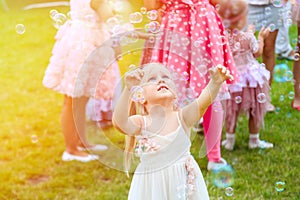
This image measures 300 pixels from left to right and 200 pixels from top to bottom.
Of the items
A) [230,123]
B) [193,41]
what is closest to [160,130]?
[193,41]

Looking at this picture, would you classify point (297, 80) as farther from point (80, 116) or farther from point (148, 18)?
point (80, 116)

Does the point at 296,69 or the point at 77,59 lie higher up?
the point at 77,59

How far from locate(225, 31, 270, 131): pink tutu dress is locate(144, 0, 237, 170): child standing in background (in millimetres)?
392

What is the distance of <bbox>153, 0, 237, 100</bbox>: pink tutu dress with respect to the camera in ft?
11.1

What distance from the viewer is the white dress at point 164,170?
2623mm

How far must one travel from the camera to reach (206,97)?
2.62 m

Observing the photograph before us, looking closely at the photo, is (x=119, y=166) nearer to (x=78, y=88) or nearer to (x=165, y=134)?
(x=165, y=134)

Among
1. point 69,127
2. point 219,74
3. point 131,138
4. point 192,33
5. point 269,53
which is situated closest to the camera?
point 219,74

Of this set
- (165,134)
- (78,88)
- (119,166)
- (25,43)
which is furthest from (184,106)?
(25,43)

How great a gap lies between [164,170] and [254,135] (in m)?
1.87

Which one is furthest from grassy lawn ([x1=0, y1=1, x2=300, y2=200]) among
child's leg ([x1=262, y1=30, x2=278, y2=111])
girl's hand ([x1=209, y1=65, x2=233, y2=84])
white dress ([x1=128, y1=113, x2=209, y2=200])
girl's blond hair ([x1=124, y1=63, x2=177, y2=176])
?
girl's hand ([x1=209, y1=65, x2=233, y2=84])

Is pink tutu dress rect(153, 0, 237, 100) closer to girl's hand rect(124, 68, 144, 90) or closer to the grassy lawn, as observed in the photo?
the grassy lawn

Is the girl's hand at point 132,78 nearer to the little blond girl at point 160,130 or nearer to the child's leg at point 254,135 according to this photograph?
the little blond girl at point 160,130

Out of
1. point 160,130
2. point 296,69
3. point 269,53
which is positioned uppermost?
point 160,130
